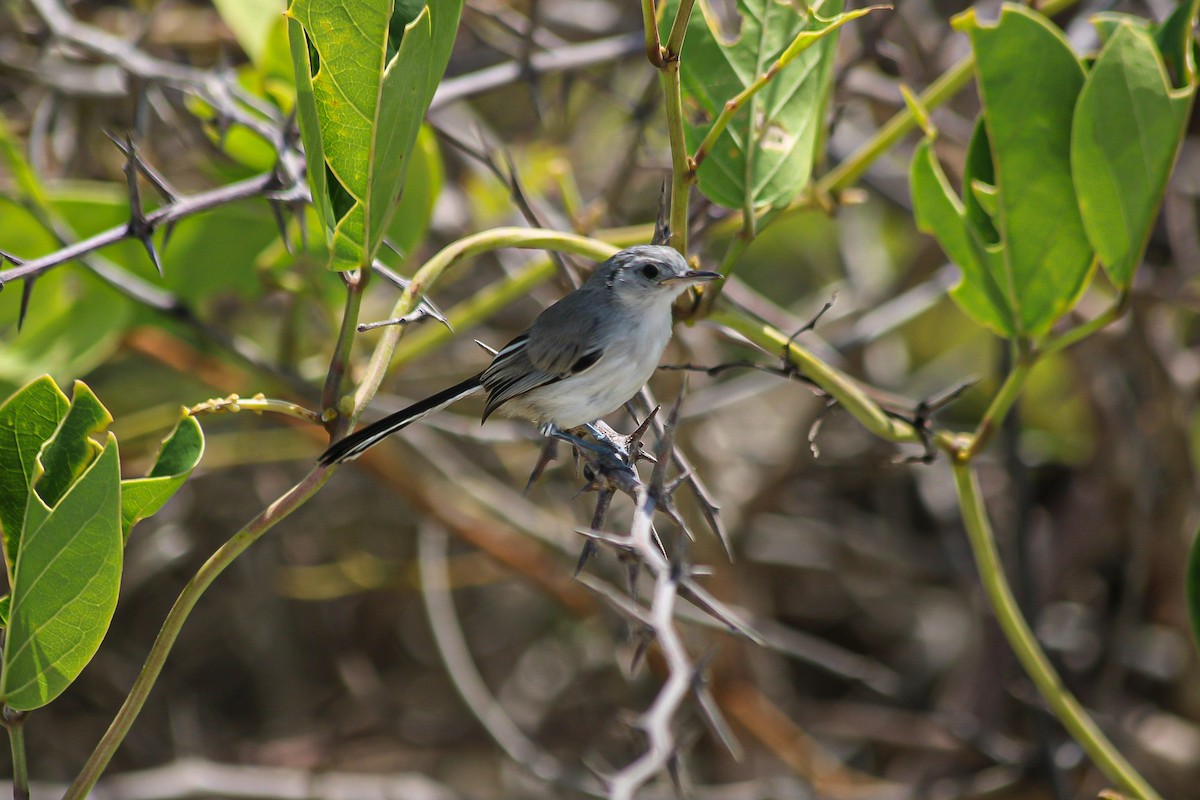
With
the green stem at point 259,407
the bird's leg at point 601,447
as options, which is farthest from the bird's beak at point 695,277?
the green stem at point 259,407

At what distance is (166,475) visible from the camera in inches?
60.1

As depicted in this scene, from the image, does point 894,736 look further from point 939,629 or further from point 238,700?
point 238,700

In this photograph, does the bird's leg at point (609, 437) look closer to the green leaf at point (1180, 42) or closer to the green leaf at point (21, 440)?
the green leaf at point (21, 440)

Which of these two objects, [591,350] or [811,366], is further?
[591,350]

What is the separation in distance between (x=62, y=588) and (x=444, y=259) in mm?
698

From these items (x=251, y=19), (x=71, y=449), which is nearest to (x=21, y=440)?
(x=71, y=449)

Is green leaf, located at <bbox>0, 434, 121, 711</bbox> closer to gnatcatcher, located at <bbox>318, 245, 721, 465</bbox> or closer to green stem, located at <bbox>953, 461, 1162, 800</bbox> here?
gnatcatcher, located at <bbox>318, 245, 721, 465</bbox>

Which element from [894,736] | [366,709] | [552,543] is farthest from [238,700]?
[894,736]

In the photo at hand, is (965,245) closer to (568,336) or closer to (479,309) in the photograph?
(568,336)

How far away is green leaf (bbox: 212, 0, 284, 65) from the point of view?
2.76m

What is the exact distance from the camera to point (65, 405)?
152cm

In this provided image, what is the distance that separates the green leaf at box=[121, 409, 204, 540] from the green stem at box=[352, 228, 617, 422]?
0.80ft

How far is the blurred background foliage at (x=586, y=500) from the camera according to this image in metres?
3.21

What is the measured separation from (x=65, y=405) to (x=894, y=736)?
3.00 meters
